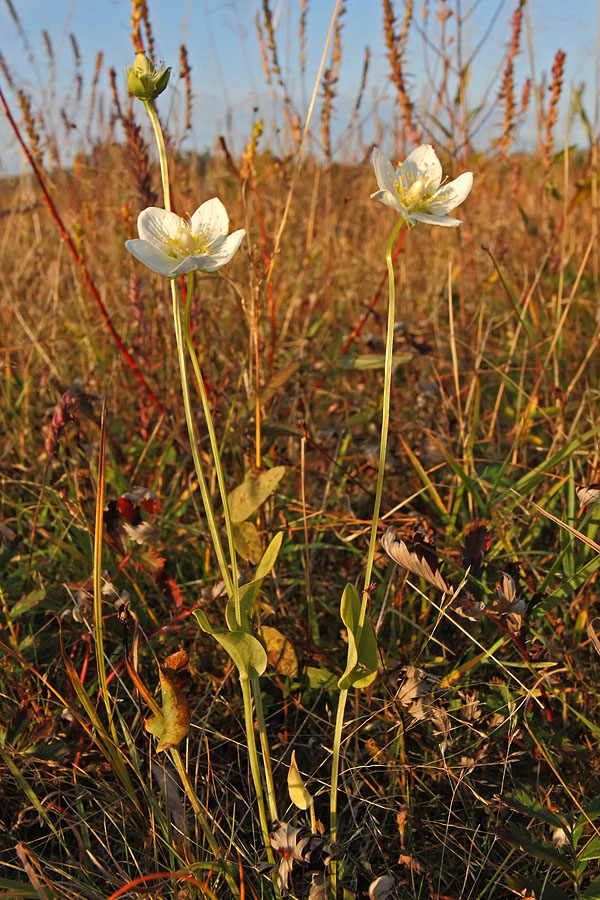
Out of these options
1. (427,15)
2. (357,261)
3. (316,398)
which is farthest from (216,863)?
(357,261)

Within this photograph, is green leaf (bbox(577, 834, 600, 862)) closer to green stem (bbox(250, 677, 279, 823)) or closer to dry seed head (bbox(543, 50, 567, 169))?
green stem (bbox(250, 677, 279, 823))

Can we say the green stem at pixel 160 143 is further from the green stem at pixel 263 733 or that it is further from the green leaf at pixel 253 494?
the green stem at pixel 263 733

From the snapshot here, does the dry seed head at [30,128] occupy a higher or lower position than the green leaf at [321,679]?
higher

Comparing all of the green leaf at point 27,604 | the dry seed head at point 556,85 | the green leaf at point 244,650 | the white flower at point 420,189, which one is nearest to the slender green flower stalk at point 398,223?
the white flower at point 420,189

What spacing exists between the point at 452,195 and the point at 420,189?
72mm

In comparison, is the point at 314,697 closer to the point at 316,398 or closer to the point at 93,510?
the point at 93,510

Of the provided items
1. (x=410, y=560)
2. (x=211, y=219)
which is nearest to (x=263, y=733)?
(x=410, y=560)

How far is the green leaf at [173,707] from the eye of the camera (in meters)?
0.77

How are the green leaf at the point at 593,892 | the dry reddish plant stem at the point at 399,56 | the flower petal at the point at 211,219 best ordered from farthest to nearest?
the dry reddish plant stem at the point at 399,56, the flower petal at the point at 211,219, the green leaf at the point at 593,892

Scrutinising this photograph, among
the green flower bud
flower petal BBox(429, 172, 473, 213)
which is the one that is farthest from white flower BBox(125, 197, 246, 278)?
flower petal BBox(429, 172, 473, 213)

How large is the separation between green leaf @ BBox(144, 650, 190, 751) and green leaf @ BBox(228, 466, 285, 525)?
0.32 m

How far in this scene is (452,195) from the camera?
844 mm

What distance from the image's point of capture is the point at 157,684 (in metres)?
1.13

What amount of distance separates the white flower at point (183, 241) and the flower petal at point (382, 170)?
172 millimetres
